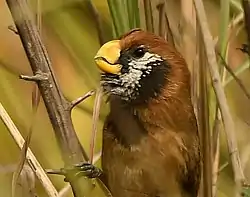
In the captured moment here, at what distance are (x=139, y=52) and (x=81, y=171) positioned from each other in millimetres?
214

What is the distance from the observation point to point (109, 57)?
104cm

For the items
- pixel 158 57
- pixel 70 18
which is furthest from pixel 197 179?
pixel 70 18

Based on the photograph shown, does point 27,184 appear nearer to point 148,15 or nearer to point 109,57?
point 109,57

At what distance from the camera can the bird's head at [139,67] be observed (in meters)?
1.05

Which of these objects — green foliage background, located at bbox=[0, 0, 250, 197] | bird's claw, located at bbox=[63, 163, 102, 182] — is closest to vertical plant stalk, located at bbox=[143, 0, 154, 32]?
green foliage background, located at bbox=[0, 0, 250, 197]

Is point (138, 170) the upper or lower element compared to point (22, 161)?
lower

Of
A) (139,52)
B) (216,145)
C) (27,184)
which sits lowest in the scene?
(216,145)

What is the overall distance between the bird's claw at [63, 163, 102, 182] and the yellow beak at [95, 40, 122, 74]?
13 centimetres

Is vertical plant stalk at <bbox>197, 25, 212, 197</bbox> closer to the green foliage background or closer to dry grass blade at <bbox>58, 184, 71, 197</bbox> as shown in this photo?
the green foliage background

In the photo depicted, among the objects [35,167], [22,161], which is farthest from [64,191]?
[22,161]

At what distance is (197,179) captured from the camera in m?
1.20

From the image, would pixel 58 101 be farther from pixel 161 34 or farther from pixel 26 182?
pixel 161 34

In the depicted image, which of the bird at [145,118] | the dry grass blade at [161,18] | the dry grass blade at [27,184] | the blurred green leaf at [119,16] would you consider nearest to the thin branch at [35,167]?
the dry grass blade at [27,184]

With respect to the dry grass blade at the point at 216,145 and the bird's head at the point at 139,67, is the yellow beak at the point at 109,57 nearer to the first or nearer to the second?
the bird's head at the point at 139,67
